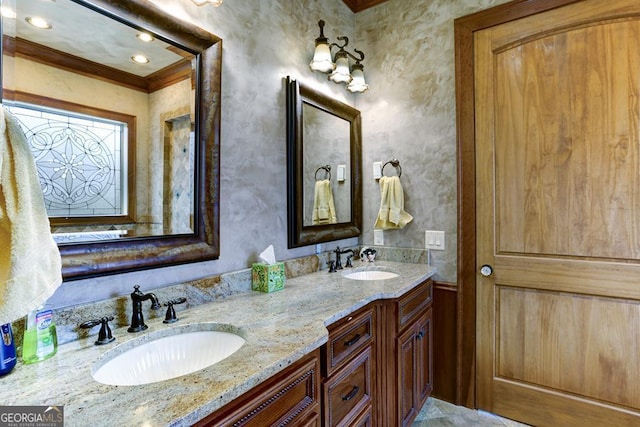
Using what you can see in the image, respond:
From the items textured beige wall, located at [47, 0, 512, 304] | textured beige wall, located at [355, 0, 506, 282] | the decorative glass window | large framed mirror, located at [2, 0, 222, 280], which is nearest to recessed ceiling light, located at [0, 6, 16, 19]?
large framed mirror, located at [2, 0, 222, 280]

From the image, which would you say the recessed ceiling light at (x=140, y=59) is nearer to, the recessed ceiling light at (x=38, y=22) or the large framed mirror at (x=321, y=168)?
the recessed ceiling light at (x=38, y=22)

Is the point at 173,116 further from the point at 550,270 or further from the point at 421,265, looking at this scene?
the point at 550,270

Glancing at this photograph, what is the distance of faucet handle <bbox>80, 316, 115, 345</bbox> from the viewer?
97 cm

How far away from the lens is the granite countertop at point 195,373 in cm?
65

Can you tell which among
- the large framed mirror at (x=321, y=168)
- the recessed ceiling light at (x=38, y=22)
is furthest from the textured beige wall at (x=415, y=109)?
the recessed ceiling light at (x=38, y=22)

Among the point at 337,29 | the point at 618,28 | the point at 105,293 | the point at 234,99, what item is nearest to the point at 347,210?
the point at 234,99

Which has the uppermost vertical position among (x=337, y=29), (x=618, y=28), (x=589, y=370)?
(x=337, y=29)

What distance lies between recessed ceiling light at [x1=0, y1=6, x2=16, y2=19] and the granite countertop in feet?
3.16

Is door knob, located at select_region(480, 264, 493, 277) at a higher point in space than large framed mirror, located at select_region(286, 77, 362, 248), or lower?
lower

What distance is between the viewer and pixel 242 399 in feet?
2.55

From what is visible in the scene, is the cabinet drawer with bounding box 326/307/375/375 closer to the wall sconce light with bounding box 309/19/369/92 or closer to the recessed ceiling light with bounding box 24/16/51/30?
the recessed ceiling light with bounding box 24/16/51/30

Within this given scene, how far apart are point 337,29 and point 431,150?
1.12m

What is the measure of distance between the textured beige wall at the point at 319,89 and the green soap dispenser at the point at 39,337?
0.40 feet

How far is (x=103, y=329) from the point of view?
0.98 metres
